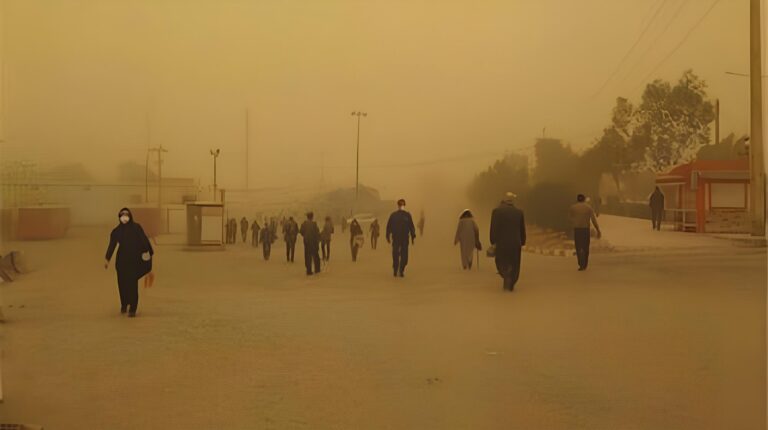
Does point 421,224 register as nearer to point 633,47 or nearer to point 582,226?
point 582,226

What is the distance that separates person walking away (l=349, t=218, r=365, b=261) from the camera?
11.9 ft

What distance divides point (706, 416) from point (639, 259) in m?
0.87

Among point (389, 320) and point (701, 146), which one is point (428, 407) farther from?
point (701, 146)

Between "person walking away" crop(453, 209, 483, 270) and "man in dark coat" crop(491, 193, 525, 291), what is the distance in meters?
0.10

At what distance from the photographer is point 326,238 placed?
144 inches

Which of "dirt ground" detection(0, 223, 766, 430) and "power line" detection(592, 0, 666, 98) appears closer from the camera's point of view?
"dirt ground" detection(0, 223, 766, 430)

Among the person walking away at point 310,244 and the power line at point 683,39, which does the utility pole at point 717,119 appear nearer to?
the power line at point 683,39

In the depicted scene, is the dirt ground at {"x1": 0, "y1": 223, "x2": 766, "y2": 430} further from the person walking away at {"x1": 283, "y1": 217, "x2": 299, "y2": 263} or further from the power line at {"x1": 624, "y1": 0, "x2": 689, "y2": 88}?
the power line at {"x1": 624, "y1": 0, "x2": 689, "y2": 88}

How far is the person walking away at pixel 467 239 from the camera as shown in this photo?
11.9 ft

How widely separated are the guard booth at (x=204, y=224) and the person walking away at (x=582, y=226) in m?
1.94

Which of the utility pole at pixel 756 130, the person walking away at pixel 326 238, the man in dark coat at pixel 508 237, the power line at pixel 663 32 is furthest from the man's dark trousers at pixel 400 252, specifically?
the utility pole at pixel 756 130

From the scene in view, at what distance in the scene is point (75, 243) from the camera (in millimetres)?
3590

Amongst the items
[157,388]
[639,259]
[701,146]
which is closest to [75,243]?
[157,388]

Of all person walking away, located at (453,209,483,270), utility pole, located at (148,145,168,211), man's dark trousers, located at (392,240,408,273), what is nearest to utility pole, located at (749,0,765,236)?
person walking away, located at (453,209,483,270)
